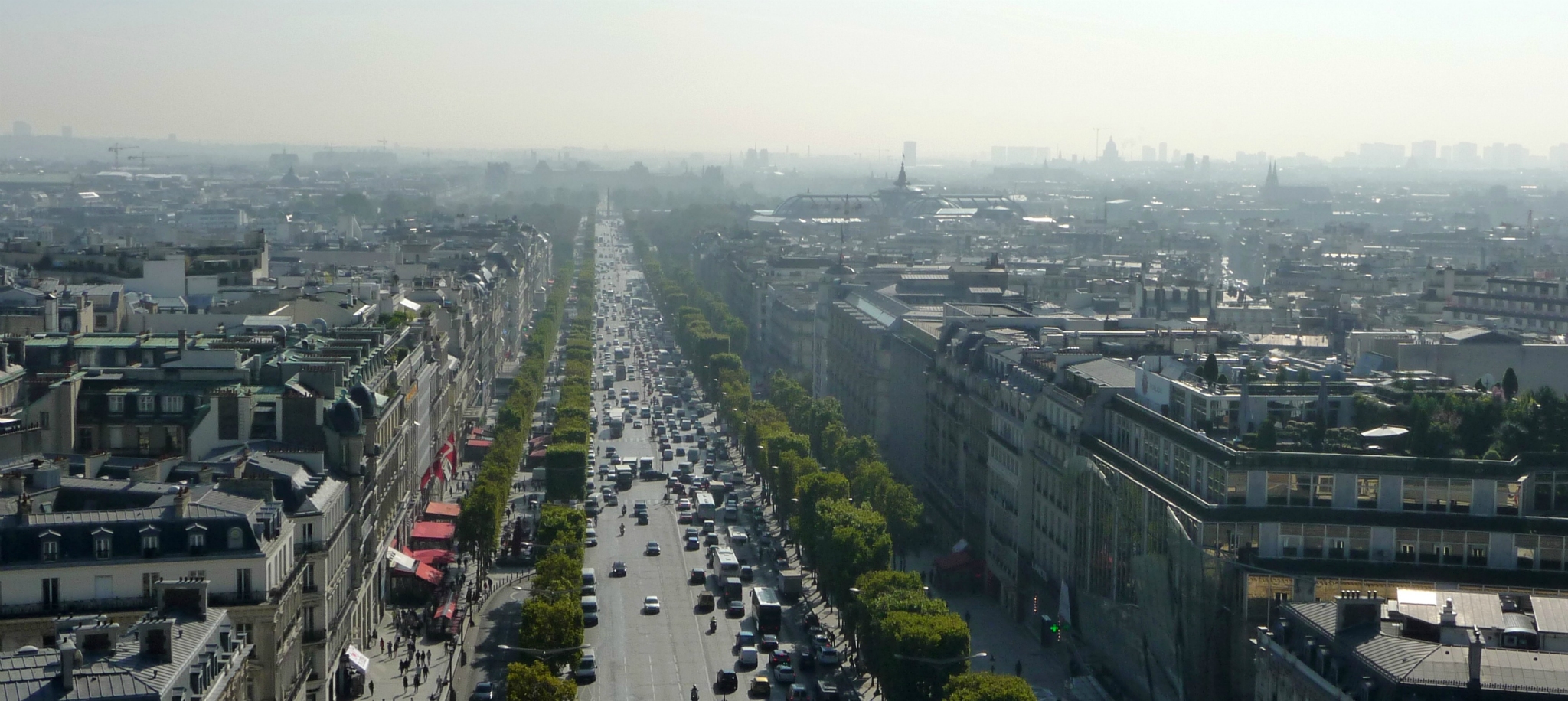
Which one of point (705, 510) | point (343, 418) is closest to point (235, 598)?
point (343, 418)

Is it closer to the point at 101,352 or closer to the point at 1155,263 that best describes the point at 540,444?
the point at 101,352

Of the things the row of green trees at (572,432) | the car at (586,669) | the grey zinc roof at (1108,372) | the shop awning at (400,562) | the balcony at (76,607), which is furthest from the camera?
the row of green trees at (572,432)

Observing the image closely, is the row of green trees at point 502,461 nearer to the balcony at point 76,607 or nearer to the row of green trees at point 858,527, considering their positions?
the row of green trees at point 858,527

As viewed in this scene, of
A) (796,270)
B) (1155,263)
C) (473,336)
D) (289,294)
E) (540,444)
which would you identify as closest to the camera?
(289,294)

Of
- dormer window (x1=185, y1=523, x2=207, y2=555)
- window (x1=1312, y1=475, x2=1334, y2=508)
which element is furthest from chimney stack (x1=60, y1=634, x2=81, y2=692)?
window (x1=1312, y1=475, x2=1334, y2=508)

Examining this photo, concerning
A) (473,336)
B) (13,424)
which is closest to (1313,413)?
(13,424)

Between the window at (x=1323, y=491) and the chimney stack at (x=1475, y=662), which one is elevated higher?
the window at (x=1323, y=491)

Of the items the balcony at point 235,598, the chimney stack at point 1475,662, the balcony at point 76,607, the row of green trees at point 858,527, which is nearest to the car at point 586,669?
the row of green trees at point 858,527
